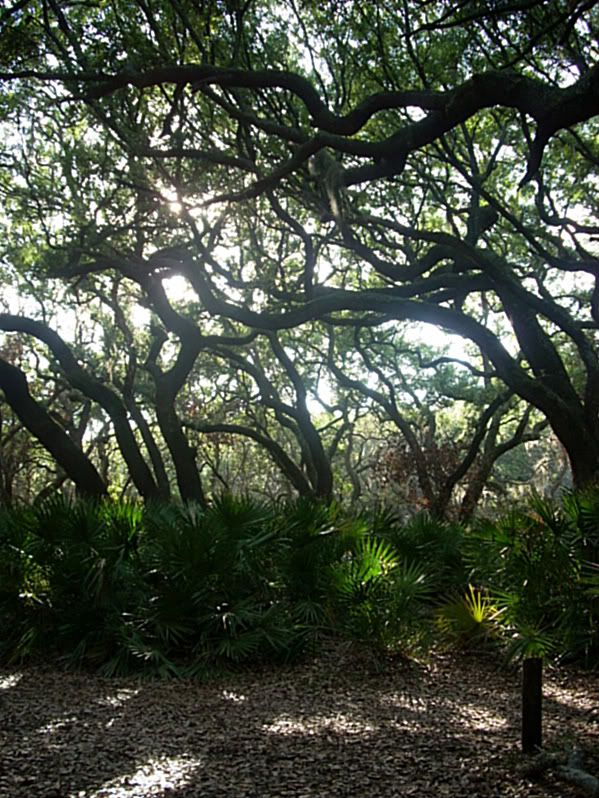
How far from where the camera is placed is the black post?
375 centimetres

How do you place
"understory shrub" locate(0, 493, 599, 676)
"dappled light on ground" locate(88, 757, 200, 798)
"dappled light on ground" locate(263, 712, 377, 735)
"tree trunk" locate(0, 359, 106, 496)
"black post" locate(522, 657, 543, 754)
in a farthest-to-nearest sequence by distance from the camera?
1. "tree trunk" locate(0, 359, 106, 496)
2. "understory shrub" locate(0, 493, 599, 676)
3. "dappled light on ground" locate(263, 712, 377, 735)
4. "black post" locate(522, 657, 543, 754)
5. "dappled light on ground" locate(88, 757, 200, 798)

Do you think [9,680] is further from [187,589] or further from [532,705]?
[532,705]

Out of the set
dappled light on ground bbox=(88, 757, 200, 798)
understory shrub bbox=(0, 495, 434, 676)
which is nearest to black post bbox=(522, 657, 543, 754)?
dappled light on ground bbox=(88, 757, 200, 798)

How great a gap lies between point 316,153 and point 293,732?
6714 millimetres

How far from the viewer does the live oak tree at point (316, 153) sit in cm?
684

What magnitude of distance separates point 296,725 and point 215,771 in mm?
992

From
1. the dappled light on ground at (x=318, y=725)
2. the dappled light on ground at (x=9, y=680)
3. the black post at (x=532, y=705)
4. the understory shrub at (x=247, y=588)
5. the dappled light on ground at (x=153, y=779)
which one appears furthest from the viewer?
the understory shrub at (x=247, y=588)

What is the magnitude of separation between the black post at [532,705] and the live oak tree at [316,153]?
4.01m

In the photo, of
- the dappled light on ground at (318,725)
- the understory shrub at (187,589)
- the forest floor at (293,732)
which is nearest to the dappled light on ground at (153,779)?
the forest floor at (293,732)

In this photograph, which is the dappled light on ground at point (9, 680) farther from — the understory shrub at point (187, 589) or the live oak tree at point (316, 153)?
the live oak tree at point (316, 153)

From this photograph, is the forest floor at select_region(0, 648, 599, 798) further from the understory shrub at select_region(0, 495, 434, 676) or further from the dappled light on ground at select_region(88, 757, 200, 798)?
the understory shrub at select_region(0, 495, 434, 676)

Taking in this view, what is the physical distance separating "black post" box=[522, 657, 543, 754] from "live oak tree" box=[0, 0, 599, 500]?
4011 mm

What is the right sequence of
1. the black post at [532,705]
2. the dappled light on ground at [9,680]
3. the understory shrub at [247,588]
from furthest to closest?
the understory shrub at [247,588]
the dappled light on ground at [9,680]
the black post at [532,705]

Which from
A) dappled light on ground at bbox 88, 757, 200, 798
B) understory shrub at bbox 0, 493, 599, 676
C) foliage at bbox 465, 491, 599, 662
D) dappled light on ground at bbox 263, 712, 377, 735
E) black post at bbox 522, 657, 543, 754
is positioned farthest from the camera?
understory shrub at bbox 0, 493, 599, 676
